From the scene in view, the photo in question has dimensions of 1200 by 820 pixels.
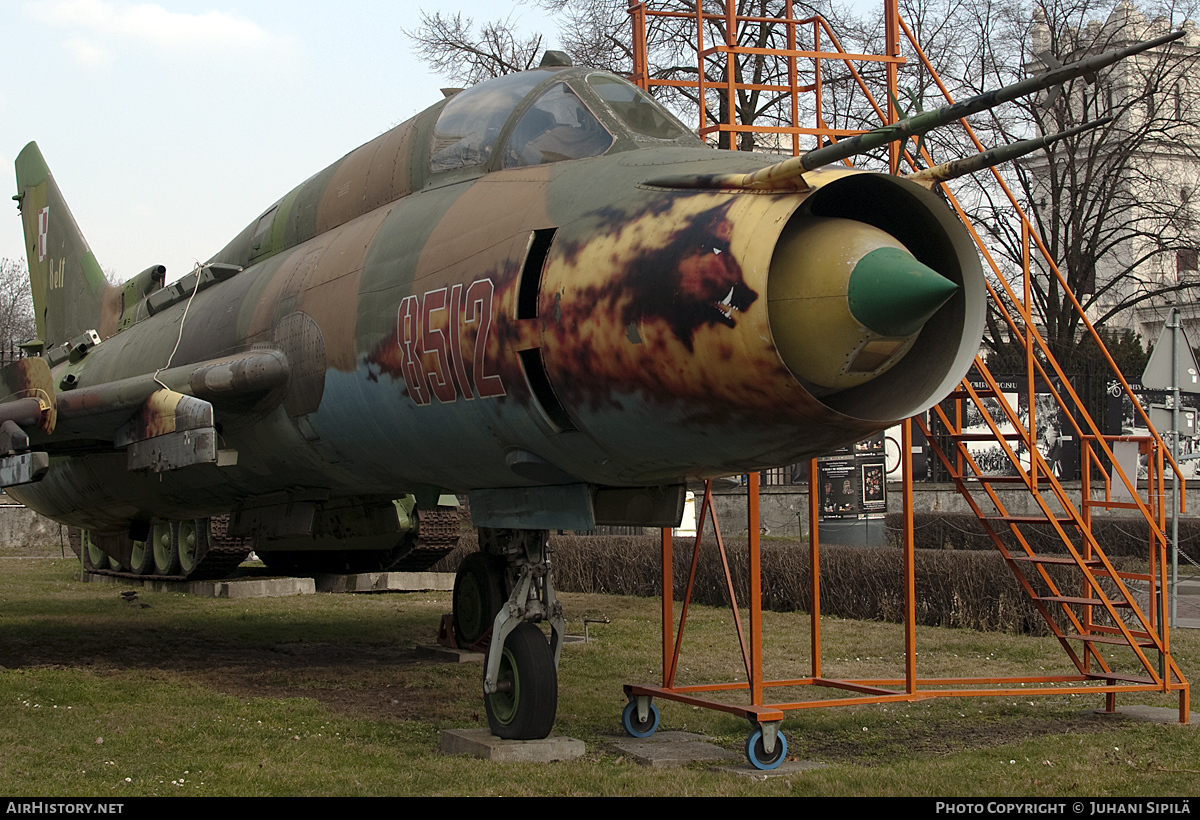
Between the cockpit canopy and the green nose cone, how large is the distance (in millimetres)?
1904

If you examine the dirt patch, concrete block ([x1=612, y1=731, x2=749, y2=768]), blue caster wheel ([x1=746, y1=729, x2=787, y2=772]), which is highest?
blue caster wheel ([x1=746, y1=729, x2=787, y2=772])

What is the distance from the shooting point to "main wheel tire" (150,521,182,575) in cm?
1848

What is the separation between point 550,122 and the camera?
21.0ft

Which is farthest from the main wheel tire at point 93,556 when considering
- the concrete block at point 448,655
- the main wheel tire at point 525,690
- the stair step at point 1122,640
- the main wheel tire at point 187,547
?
the stair step at point 1122,640

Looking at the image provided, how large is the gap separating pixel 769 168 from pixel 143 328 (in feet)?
22.6

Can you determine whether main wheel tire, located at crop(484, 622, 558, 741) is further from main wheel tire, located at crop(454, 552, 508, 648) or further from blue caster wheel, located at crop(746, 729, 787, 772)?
main wheel tire, located at crop(454, 552, 508, 648)

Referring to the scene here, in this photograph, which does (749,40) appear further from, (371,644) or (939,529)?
(371,644)

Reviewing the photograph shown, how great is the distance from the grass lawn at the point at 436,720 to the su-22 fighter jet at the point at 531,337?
95 centimetres

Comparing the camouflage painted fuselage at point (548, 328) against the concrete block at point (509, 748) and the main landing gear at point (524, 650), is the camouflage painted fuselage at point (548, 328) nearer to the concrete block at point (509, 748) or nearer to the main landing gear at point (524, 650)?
the main landing gear at point (524, 650)

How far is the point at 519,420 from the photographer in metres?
5.67

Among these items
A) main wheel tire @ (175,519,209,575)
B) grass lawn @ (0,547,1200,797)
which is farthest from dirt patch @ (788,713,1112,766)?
main wheel tire @ (175,519,209,575)

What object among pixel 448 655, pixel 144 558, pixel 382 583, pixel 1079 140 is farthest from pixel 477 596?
pixel 1079 140

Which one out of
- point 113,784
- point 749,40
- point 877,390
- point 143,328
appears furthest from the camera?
point 749,40
